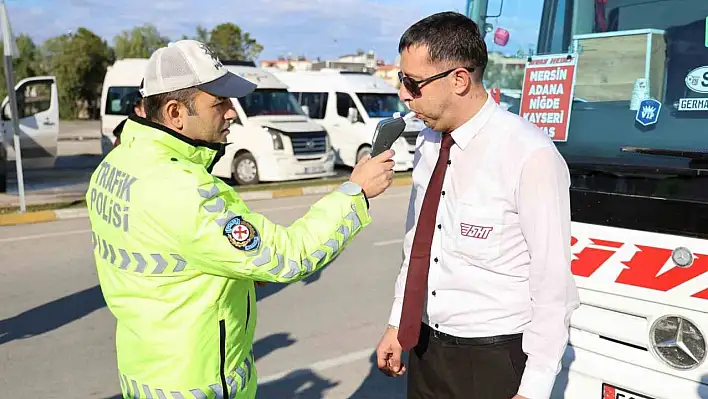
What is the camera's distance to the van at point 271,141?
547 inches

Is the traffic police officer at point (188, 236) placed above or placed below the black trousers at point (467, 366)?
above

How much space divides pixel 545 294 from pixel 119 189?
1.27 metres

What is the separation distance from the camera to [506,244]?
2.10 metres

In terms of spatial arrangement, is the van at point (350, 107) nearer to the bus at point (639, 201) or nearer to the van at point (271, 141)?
the van at point (271, 141)

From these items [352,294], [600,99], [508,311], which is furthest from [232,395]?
[352,294]

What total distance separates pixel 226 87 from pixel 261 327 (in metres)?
3.71

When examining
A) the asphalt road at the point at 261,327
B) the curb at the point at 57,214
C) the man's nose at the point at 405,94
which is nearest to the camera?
the man's nose at the point at 405,94

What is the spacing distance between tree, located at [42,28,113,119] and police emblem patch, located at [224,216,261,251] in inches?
1811

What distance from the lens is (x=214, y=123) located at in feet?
6.72

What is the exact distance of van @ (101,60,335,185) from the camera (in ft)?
45.6

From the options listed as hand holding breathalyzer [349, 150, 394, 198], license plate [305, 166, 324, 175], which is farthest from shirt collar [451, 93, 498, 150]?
→ license plate [305, 166, 324, 175]

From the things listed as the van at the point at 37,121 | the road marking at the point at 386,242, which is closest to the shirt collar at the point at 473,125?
the road marking at the point at 386,242

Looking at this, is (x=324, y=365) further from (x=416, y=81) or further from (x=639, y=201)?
(x=416, y=81)

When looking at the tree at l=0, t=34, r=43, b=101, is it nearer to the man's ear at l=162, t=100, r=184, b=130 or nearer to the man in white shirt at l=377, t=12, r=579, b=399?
the man's ear at l=162, t=100, r=184, b=130
